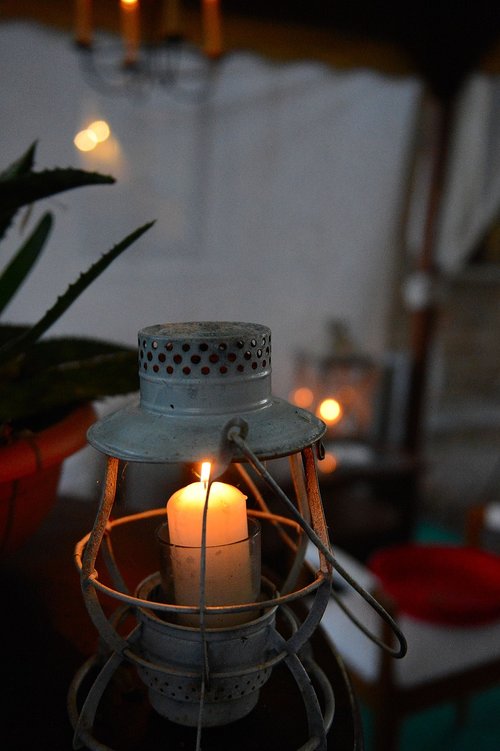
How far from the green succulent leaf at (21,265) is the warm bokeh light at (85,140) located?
5.60 ft

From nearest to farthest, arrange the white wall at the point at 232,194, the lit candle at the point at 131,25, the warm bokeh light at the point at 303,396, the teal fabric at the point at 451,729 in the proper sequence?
1. the lit candle at the point at 131,25
2. the teal fabric at the point at 451,729
3. the white wall at the point at 232,194
4. the warm bokeh light at the point at 303,396

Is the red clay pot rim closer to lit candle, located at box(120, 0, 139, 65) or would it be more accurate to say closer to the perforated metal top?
the perforated metal top

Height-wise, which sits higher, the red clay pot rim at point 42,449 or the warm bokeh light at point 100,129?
the warm bokeh light at point 100,129

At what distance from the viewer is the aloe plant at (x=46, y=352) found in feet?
1.83

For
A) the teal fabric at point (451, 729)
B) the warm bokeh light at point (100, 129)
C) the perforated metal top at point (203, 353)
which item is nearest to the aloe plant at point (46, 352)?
the perforated metal top at point (203, 353)

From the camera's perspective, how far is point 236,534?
0.47 meters

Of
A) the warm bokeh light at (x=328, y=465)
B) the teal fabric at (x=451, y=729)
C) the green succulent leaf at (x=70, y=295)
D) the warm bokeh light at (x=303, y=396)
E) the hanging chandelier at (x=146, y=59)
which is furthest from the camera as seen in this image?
the warm bokeh light at (x=303, y=396)

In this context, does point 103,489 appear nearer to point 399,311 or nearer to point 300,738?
point 300,738

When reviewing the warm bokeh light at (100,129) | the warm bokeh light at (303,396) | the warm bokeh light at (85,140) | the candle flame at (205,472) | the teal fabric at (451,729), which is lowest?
the teal fabric at (451,729)

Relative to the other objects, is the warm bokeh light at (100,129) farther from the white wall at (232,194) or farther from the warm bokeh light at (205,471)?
the warm bokeh light at (205,471)

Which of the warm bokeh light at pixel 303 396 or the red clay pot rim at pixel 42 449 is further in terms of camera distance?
the warm bokeh light at pixel 303 396

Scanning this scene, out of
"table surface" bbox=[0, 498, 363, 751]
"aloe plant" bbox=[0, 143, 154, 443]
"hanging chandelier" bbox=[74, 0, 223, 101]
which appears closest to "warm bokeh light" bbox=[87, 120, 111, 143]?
"hanging chandelier" bbox=[74, 0, 223, 101]

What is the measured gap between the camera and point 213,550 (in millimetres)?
456

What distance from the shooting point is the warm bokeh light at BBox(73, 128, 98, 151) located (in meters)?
2.28
